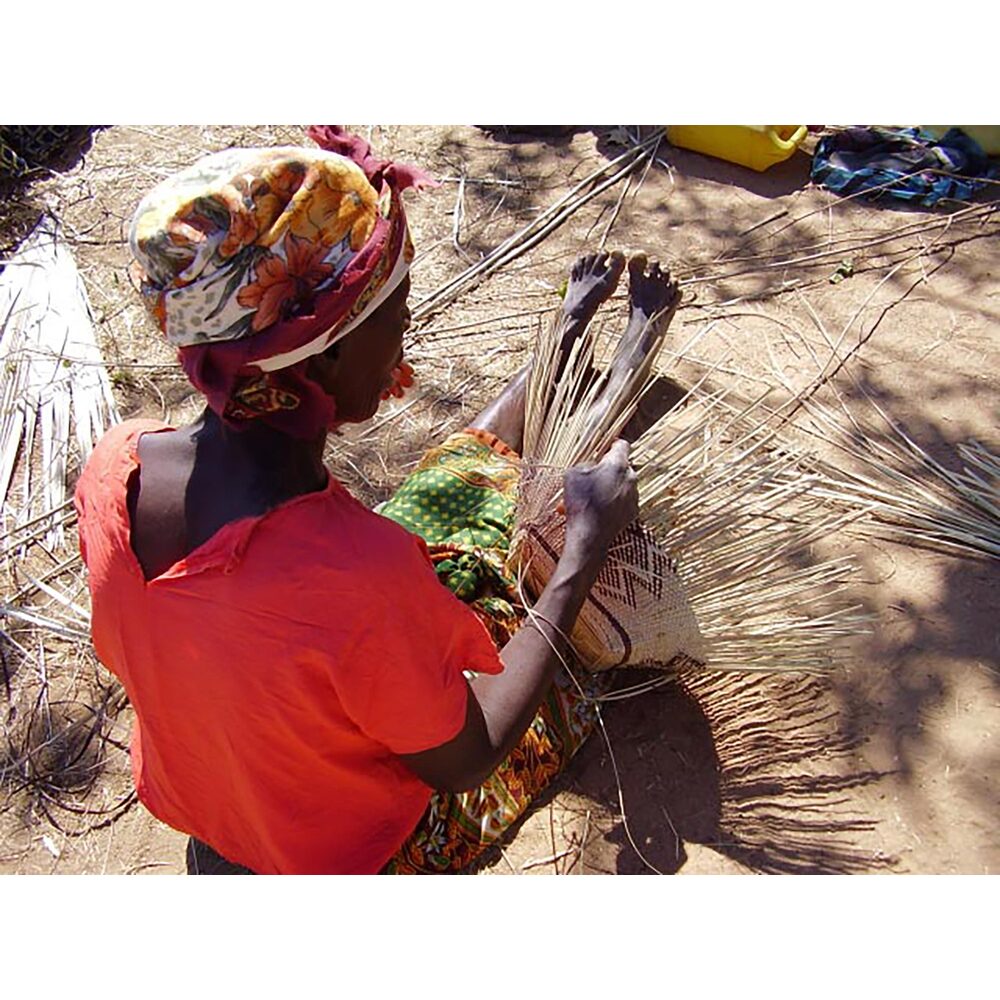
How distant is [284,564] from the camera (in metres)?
1.29

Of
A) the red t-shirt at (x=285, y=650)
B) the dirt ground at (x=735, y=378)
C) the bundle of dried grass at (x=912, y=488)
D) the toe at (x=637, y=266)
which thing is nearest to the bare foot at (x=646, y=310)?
the toe at (x=637, y=266)

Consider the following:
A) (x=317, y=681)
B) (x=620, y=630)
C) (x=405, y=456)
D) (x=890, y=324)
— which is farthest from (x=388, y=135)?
(x=317, y=681)

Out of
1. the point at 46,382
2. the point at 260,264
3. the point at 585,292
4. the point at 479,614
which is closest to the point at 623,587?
the point at 479,614

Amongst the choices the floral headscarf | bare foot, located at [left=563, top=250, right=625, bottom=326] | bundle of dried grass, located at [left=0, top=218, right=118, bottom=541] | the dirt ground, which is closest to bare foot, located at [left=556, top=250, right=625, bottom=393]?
bare foot, located at [left=563, top=250, right=625, bottom=326]

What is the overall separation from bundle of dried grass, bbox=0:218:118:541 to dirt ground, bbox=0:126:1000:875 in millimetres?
83

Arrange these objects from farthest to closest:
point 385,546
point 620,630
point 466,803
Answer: point 620,630, point 466,803, point 385,546

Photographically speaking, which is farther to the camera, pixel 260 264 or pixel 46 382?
pixel 46 382

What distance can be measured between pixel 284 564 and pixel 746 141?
2626mm

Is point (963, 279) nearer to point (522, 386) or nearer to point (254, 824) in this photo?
point (522, 386)

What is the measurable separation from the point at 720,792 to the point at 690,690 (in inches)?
8.5

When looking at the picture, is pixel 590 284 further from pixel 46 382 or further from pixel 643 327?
pixel 46 382

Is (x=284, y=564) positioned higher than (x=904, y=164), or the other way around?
(x=284, y=564)

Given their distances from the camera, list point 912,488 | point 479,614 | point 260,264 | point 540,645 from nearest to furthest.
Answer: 1. point 260,264
2. point 540,645
3. point 479,614
4. point 912,488

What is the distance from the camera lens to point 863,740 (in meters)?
2.10
